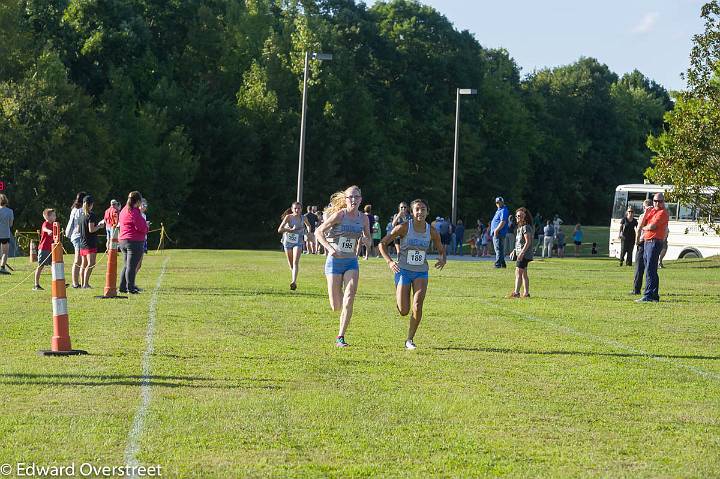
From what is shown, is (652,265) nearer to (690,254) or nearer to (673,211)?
(690,254)

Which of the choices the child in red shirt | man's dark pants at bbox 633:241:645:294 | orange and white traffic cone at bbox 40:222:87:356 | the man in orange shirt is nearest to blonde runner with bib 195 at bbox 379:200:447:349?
orange and white traffic cone at bbox 40:222:87:356

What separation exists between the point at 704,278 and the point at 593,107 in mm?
72376

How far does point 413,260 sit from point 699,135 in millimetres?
24287

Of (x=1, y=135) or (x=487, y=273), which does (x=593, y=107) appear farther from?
(x=487, y=273)

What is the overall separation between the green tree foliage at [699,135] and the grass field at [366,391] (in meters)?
16.5

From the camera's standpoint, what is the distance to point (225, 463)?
7082 mm

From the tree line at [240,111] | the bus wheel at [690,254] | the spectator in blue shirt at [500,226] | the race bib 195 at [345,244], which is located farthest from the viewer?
the tree line at [240,111]

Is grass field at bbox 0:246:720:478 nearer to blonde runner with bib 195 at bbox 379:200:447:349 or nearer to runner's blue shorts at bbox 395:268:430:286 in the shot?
blonde runner with bib 195 at bbox 379:200:447:349

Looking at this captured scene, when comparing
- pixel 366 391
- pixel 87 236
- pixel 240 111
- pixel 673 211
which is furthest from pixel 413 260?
pixel 240 111

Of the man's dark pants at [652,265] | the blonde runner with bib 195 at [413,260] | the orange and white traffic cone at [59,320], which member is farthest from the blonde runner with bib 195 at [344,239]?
the man's dark pants at [652,265]

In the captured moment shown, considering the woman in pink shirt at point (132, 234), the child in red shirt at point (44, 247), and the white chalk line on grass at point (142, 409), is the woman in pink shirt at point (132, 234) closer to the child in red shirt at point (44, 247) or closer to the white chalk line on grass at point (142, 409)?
the child in red shirt at point (44, 247)

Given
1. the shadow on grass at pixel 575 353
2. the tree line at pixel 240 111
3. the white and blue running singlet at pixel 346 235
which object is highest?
the tree line at pixel 240 111

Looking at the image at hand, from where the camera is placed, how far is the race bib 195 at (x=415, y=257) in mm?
13166

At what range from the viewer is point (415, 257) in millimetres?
13188
